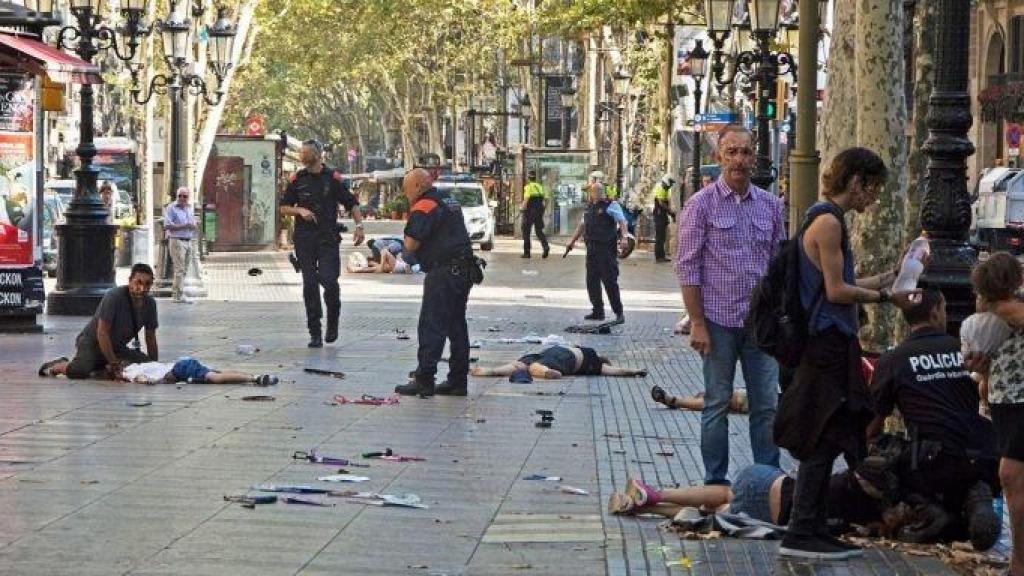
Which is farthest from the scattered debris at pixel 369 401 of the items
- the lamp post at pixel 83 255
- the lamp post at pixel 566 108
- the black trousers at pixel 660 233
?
the lamp post at pixel 566 108

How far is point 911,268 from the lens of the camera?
8477 millimetres

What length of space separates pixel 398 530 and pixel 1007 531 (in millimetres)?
2657

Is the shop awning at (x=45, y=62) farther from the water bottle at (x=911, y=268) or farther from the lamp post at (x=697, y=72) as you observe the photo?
the lamp post at (x=697, y=72)

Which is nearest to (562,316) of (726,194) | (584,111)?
(726,194)

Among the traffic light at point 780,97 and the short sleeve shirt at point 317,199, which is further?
the traffic light at point 780,97

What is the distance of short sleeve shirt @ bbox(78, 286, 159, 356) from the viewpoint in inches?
608

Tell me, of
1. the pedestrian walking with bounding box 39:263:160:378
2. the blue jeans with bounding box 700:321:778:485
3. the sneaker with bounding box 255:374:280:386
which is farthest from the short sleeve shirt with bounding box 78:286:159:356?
the blue jeans with bounding box 700:321:778:485

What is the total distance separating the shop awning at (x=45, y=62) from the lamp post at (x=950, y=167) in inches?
457

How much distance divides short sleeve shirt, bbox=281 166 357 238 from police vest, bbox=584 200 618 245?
4695mm

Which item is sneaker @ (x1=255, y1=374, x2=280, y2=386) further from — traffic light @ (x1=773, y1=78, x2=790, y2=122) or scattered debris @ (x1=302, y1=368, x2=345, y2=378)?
traffic light @ (x1=773, y1=78, x2=790, y2=122)

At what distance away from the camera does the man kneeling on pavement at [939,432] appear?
335 inches

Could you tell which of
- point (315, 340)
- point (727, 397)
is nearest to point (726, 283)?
point (727, 397)

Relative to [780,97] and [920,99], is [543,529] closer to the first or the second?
[920,99]

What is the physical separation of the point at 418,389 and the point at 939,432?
689cm
